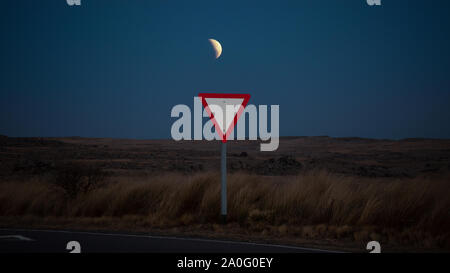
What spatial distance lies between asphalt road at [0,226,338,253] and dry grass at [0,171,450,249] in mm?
1978

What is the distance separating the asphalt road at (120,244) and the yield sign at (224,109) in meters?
3.08

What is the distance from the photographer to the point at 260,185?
539 inches

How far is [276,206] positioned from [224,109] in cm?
338

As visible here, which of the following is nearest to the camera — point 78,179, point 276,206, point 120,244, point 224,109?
Result: point 120,244

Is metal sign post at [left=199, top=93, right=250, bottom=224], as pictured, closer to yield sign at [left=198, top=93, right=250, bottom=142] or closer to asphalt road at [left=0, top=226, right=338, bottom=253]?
yield sign at [left=198, top=93, right=250, bottom=142]

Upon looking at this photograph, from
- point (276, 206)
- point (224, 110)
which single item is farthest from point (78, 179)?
point (276, 206)

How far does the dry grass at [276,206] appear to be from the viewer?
34.9 ft

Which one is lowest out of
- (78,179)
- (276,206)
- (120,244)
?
(120,244)

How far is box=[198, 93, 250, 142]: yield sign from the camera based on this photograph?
11133 mm

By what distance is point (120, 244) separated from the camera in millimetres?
8609

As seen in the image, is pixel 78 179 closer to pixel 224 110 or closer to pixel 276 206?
pixel 224 110

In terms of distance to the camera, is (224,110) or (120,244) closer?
(120,244)

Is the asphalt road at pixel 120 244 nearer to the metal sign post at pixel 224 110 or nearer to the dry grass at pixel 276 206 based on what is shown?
the dry grass at pixel 276 206
